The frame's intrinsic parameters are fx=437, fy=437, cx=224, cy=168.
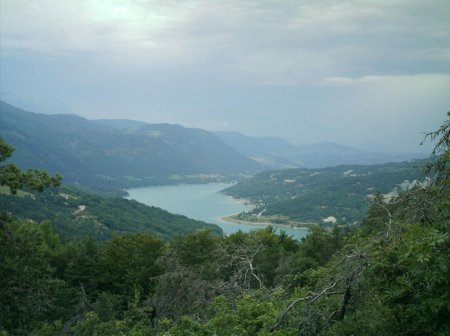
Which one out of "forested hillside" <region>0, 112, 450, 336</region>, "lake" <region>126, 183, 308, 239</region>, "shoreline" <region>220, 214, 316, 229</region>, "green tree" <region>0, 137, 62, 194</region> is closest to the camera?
"forested hillside" <region>0, 112, 450, 336</region>

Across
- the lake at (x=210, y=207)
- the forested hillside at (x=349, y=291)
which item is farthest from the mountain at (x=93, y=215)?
the forested hillside at (x=349, y=291)

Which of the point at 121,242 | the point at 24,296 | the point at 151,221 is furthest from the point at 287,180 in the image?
the point at 24,296

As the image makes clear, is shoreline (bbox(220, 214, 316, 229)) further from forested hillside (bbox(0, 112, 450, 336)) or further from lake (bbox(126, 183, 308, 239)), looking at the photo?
forested hillside (bbox(0, 112, 450, 336))

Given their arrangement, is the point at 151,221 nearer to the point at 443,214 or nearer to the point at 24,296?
the point at 24,296

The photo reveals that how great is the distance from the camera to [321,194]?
139000mm

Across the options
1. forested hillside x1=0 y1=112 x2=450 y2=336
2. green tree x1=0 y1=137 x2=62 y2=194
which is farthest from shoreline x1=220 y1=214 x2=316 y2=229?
green tree x1=0 y1=137 x2=62 y2=194

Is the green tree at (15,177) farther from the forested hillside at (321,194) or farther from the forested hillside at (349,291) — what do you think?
the forested hillside at (321,194)

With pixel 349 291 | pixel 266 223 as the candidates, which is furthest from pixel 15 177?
pixel 266 223

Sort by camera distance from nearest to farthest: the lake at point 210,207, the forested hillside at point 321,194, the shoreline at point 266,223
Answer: the lake at point 210,207, the shoreline at point 266,223, the forested hillside at point 321,194

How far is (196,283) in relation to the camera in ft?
43.8

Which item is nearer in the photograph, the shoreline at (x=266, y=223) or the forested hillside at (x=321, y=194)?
the shoreline at (x=266, y=223)

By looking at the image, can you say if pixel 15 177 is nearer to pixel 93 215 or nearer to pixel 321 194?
pixel 93 215

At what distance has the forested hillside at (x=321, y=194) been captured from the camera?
379 ft

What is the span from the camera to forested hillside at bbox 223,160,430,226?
379 feet
